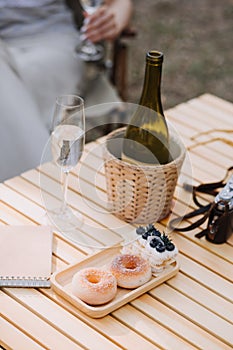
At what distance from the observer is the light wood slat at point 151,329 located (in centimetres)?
135

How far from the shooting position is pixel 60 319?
139 cm

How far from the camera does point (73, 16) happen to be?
3.06 metres

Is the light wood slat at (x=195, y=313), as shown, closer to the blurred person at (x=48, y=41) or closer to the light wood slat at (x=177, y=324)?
the light wood slat at (x=177, y=324)

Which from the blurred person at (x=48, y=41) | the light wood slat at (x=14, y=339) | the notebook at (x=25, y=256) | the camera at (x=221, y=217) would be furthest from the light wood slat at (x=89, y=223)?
the blurred person at (x=48, y=41)

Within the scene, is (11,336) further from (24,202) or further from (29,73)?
(29,73)

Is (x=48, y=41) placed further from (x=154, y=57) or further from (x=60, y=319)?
(x=60, y=319)

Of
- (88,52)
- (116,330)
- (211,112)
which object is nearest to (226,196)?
(116,330)

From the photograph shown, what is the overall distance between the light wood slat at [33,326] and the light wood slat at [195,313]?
0.76 ft

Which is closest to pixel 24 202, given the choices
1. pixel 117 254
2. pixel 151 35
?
pixel 117 254

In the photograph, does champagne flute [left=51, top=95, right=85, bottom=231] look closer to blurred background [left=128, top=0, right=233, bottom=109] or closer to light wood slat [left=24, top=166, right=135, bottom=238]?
light wood slat [left=24, top=166, right=135, bottom=238]

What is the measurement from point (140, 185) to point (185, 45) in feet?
9.64

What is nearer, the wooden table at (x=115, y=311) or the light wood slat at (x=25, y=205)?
the wooden table at (x=115, y=311)

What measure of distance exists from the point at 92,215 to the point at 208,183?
0.32 meters

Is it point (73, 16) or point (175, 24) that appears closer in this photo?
point (73, 16)
